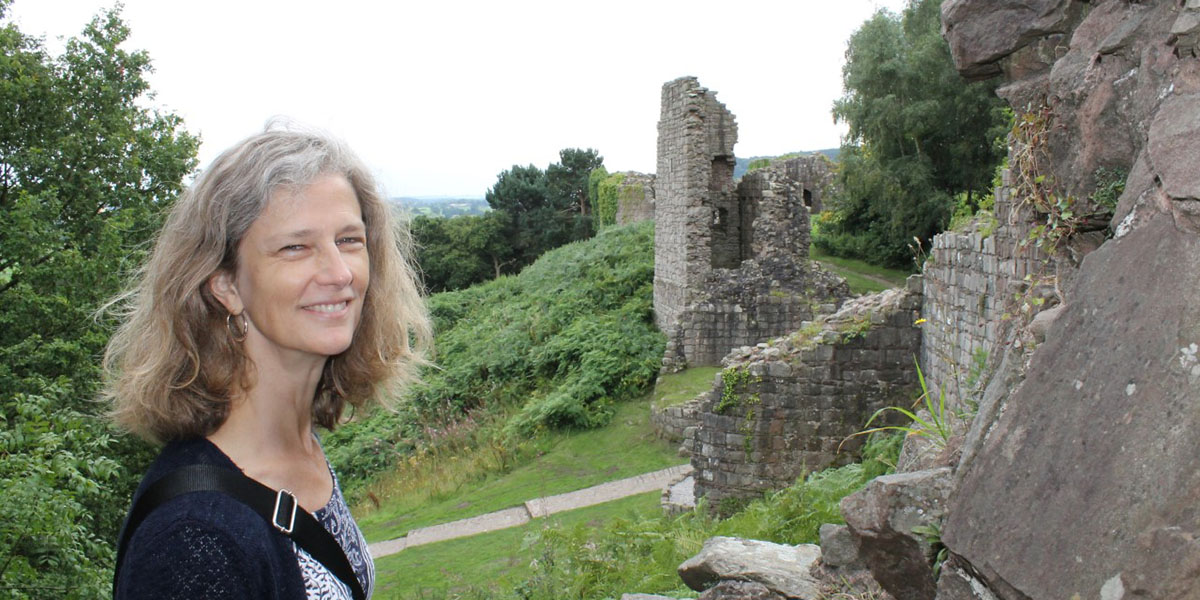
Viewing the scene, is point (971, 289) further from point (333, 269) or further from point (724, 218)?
point (724, 218)

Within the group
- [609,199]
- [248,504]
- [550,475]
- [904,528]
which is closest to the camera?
[248,504]

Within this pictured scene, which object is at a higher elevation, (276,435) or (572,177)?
(572,177)

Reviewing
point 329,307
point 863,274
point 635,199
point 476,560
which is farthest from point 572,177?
point 329,307

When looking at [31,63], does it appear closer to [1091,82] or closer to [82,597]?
[82,597]

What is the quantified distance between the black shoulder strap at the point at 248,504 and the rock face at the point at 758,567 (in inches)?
115

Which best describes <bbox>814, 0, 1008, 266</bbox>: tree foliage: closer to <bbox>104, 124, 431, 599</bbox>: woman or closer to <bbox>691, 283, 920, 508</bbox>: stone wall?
<bbox>691, 283, 920, 508</bbox>: stone wall

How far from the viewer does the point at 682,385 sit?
15.5 m

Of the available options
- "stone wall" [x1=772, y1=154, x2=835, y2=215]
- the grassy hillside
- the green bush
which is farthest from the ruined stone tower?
the green bush

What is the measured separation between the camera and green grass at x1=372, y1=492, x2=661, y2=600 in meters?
8.83

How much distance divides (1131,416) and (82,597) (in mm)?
6709

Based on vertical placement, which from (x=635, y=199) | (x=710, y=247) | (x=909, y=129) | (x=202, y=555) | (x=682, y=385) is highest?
(x=909, y=129)

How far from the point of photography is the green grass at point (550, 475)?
502 inches

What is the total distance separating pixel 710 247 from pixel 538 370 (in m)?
4.60

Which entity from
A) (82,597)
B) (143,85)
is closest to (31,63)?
(143,85)
